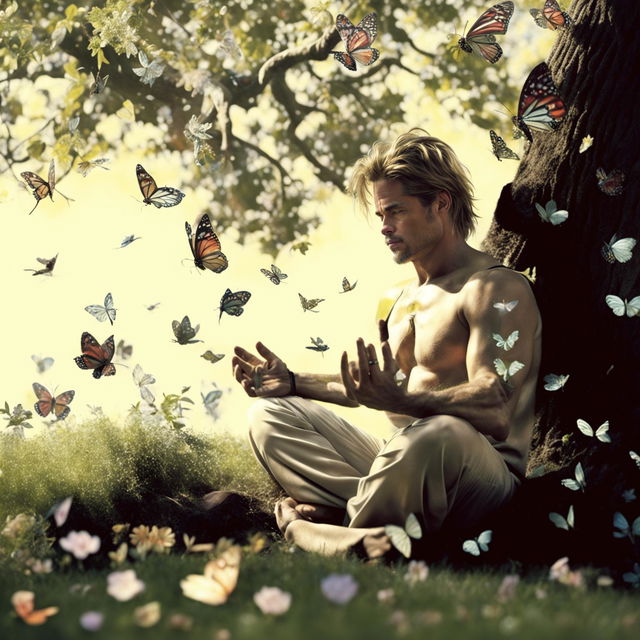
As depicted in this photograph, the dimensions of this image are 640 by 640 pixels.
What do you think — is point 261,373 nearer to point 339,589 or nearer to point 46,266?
point 46,266

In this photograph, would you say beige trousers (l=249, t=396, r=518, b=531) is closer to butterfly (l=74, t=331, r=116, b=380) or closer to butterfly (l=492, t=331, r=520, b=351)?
butterfly (l=492, t=331, r=520, b=351)

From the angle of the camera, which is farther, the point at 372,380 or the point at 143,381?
the point at 143,381

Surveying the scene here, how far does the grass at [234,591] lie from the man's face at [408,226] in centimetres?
184

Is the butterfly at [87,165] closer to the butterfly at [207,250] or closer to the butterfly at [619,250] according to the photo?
the butterfly at [207,250]

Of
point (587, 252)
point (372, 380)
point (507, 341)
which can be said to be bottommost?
point (372, 380)

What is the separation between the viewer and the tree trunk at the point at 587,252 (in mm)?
4703

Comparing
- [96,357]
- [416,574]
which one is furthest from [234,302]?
[416,574]

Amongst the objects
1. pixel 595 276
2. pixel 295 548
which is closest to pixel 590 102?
pixel 595 276

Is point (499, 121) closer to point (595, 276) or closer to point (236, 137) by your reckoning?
point (236, 137)

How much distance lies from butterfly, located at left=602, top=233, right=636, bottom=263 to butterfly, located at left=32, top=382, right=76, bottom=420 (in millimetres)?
3663

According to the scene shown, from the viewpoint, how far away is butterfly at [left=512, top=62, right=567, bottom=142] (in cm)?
494

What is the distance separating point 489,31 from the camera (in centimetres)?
530

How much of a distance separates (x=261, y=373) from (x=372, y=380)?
4.57 ft

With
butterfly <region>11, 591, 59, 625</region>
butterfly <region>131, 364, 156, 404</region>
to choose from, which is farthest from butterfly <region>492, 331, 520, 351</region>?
butterfly <region>131, 364, 156, 404</region>
